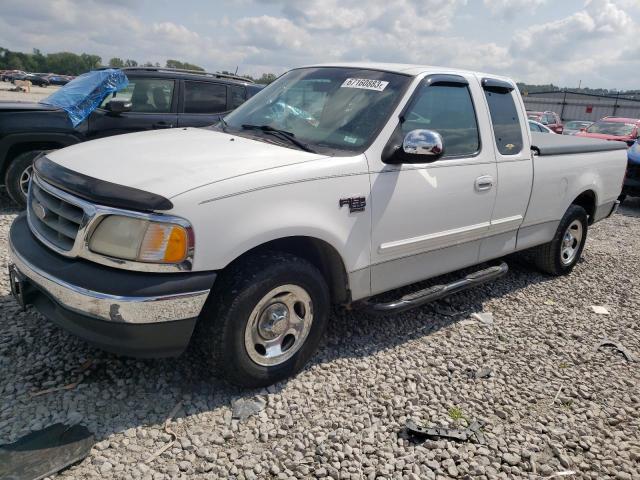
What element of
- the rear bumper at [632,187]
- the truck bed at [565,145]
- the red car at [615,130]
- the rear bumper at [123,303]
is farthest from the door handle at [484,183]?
the red car at [615,130]

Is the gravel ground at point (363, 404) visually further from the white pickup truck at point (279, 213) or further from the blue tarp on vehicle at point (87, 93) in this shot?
the blue tarp on vehicle at point (87, 93)

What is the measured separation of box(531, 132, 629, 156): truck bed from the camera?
15.2 feet

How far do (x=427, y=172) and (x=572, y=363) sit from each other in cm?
182

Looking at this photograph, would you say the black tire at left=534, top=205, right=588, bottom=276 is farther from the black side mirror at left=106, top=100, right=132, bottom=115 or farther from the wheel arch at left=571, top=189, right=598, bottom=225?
the black side mirror at left=106, top=100, right=132, bottom=115

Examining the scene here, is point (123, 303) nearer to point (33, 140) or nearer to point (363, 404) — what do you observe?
point (363, 404)

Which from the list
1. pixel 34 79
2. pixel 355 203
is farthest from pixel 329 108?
pixel 34 79

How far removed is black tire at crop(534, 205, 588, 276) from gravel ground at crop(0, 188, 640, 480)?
121cm

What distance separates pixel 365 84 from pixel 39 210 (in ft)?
7.36

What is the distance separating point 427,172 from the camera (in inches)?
136

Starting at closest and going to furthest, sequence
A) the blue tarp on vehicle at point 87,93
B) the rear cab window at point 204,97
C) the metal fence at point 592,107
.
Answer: the blue tarp on vehicle at point 87,93
the rear cab window at point 204,97
the metal fence at point 592,107

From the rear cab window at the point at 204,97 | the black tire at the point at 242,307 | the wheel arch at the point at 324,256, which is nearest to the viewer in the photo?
the black tire at the point at 242,307

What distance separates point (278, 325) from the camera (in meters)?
2.99

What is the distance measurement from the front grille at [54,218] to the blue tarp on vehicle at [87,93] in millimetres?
4038

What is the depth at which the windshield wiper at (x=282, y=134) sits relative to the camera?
10.5ft
